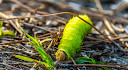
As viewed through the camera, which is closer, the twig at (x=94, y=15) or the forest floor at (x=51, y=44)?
the forest floor at (x=51, y=44)

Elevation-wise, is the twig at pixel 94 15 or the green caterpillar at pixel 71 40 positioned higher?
the twig at pixel 94 15

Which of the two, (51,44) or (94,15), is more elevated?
(94,15)

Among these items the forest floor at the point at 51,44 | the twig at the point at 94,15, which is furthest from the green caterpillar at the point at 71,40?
the twig at the point at 94,15

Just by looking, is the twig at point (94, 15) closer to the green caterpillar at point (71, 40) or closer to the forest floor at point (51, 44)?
the forest floor at point (51, 44)

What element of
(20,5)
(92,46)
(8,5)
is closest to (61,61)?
(92,46)

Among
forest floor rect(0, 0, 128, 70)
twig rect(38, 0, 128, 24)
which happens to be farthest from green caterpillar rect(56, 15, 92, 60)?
twig rect(38, 0, 128, 24)

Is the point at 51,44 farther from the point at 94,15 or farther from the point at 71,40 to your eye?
the point at 94,15

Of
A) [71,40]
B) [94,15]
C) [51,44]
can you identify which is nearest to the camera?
[71,40]

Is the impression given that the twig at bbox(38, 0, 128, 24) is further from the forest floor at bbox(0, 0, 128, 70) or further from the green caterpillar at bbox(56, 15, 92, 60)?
the green caterpillar at bbox(56, 15, 92, 60)

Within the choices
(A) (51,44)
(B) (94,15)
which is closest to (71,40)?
(A) (51,44)
